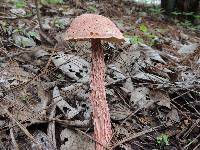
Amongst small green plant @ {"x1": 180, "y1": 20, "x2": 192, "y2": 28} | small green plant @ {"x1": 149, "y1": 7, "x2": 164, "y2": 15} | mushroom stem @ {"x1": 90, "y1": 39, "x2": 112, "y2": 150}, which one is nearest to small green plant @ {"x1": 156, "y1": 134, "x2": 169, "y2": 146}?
mushroom stem @ {"x1": 90, "y1": 39, "x2": 112, "y2": 150}

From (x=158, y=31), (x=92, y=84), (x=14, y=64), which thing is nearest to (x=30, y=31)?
(x=14, y=64)

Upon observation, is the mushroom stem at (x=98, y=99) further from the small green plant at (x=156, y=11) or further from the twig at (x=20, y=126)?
the small green plant at (x=156, y=11)

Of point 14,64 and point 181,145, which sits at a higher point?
point 14,64

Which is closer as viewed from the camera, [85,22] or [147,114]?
[85,22]

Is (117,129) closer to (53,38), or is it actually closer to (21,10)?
(53,38)

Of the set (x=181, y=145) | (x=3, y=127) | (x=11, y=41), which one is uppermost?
(x=11, y=41)

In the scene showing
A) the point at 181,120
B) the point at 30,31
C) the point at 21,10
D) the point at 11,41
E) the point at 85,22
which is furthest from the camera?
the point at 21,10

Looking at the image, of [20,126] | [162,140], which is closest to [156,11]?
[162,140]
